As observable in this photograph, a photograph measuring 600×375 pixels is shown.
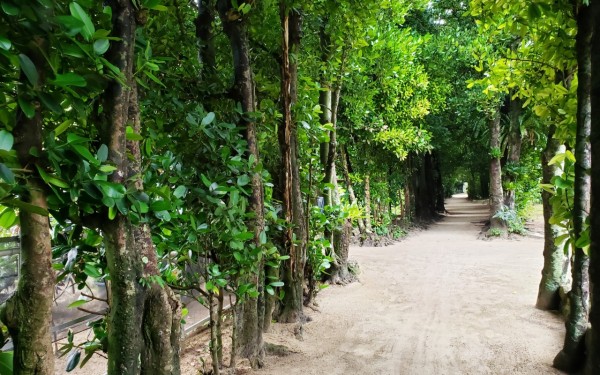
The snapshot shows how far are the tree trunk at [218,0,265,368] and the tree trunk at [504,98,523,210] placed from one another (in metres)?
13.5

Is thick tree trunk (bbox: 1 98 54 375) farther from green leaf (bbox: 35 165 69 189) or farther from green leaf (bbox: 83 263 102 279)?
green leaf (bbox: 83 263 102 279)

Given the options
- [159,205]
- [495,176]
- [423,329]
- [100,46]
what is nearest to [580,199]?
[423,329]

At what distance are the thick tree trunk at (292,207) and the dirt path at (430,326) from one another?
33 cm

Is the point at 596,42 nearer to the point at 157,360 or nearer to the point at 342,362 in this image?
the point at 157,360

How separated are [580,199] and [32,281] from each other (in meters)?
3.56

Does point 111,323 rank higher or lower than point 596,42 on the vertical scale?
lower

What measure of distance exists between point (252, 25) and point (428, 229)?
600 inches

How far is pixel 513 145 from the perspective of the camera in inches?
570

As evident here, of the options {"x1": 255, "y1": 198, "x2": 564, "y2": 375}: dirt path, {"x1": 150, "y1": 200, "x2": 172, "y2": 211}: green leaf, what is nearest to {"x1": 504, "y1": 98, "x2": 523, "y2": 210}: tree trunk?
{"x1": 255, "y1": 198, "x2": 564, "y2": 375}: dirt path

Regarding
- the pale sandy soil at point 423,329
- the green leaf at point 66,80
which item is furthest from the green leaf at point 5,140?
the pale sandy soil at point 423,329

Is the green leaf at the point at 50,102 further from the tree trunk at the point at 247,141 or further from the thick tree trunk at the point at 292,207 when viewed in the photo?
the thick tree trunk at the point at 292,207

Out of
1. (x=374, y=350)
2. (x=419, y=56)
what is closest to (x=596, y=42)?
(x=374, y=350)

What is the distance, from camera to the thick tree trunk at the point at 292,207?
4.11m

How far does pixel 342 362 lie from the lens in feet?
12.0
